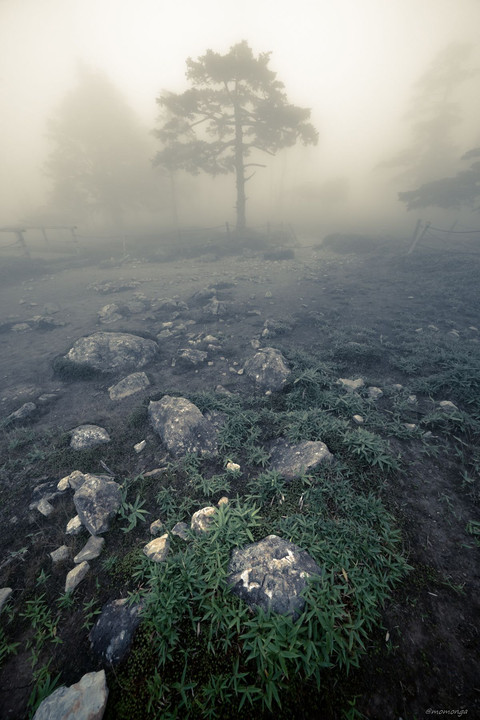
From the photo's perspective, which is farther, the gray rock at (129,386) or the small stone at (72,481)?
the gray rock at (129,386)

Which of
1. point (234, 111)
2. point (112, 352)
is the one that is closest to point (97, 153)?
point (234, 111)

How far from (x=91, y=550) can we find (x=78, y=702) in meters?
1.23

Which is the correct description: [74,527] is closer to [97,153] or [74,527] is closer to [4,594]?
[4,594]

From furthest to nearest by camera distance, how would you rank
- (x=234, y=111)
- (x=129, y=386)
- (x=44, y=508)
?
(x=234, y=111) → (x=129, y=386) → (x=44, y=508)

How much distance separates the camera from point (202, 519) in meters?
3.04

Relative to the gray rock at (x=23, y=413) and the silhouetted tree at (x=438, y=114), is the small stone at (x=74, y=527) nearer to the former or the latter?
the gray rock at (x=23, y=413)

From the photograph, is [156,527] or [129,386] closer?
[156,527]

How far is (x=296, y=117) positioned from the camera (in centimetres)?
1872

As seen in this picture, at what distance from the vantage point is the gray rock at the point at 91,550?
2932 mm

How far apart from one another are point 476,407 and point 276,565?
4.23m

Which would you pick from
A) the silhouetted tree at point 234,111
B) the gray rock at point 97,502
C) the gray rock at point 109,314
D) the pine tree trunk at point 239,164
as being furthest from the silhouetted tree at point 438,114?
the gray rock at point 97,502

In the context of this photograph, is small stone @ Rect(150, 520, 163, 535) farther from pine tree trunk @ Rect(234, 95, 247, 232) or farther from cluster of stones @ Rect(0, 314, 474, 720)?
pine tree trunk @ Rect(234, 95, 247, 232)

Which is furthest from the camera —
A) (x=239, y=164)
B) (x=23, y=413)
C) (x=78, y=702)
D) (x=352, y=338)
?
(x=239, y=164)

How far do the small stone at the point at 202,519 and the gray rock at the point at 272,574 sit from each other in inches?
17.9
